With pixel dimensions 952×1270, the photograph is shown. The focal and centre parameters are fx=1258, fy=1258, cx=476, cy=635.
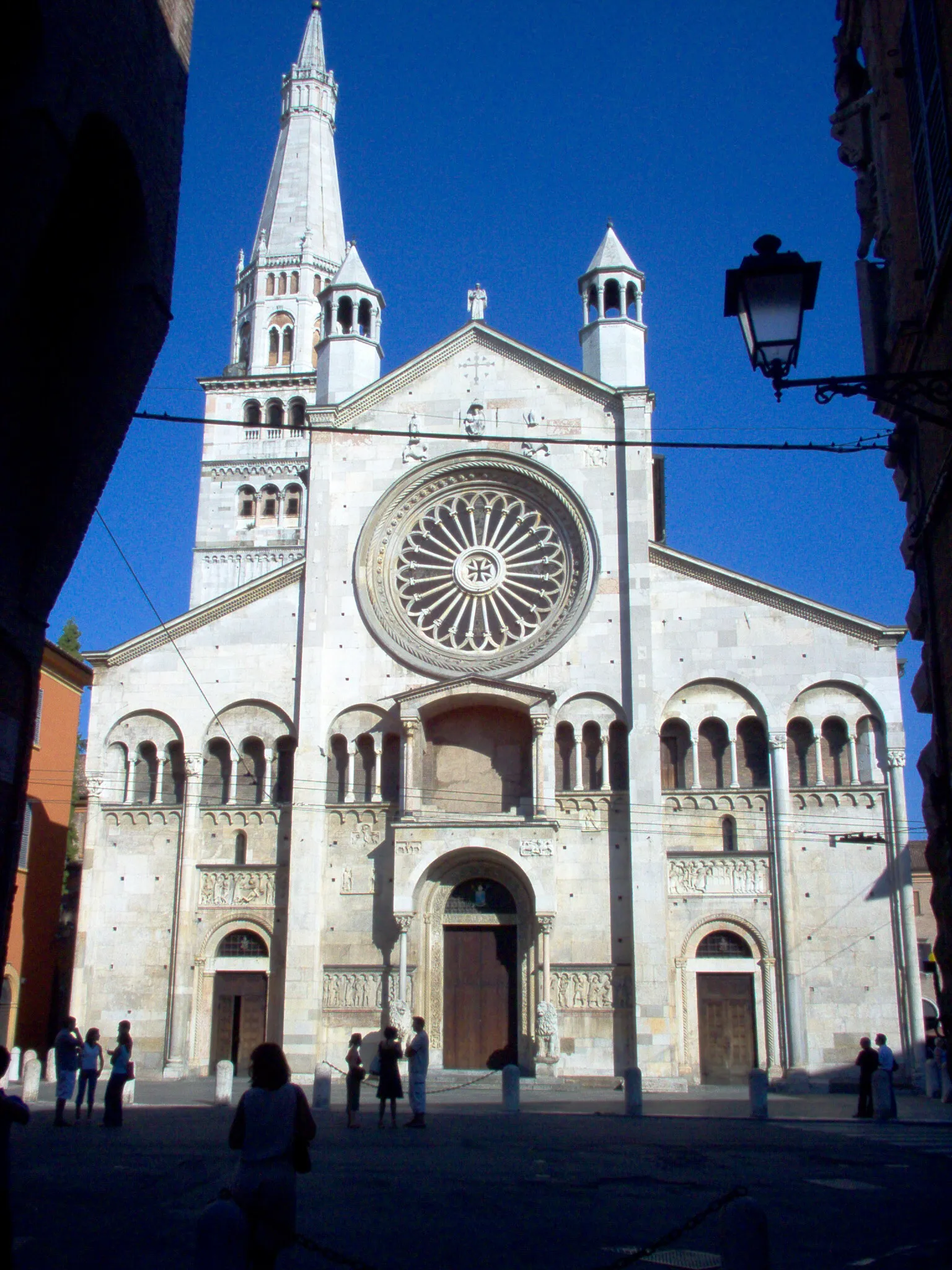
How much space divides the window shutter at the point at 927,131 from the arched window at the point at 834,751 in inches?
700

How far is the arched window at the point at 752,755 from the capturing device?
26844 mm

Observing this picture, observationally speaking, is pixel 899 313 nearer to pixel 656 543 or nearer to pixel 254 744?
pixel 656 543

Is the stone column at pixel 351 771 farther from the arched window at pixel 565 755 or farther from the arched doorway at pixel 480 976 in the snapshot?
the arched window at pixel 565 755

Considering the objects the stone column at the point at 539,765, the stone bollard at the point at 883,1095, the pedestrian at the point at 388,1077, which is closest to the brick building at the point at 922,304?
the pedestrian at the point at 388,1077

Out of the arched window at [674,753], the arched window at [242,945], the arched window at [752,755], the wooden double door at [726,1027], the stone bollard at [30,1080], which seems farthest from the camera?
the arched window at [242,945]

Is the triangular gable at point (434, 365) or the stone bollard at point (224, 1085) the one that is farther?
the triangular gable at point (434, 365)

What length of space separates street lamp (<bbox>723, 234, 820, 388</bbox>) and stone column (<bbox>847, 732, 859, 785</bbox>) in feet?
66.7

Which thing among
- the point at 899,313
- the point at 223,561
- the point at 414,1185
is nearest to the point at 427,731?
the point at 414,1185

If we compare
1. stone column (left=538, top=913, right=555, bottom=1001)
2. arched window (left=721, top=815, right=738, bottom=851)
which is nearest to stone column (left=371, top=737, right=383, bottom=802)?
stone column (left=538, top=913, right=555, bottom=1001)

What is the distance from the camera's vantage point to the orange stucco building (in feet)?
95.6

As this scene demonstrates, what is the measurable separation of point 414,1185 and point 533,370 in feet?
71.1

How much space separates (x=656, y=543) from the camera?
93.3 ft

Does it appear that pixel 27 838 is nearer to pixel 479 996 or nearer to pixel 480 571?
pixel 479 996

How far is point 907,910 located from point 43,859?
19.9m
